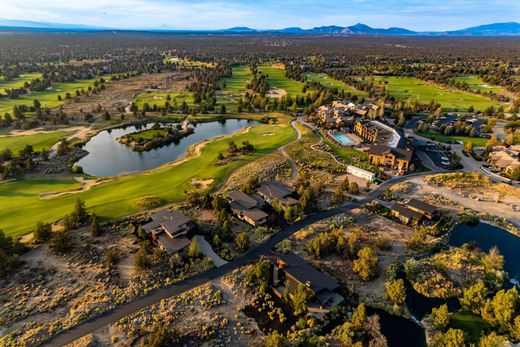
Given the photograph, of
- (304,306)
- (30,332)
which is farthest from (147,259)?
(304,306)

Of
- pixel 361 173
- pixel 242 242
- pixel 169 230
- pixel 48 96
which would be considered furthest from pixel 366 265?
pixel 48 96

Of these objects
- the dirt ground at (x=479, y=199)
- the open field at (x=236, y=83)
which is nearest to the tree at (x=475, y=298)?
the dirt ground at (x=479, y=199)

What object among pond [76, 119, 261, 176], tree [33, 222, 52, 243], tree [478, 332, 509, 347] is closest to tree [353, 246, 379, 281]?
tree [478, 332, 509, 347]

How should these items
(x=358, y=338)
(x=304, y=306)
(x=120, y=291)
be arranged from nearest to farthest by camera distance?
(x=358, y=338), (x=304, y=306), (x=120, y=291)

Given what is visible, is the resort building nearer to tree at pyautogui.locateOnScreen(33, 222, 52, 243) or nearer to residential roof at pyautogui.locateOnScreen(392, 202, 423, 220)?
residential roof at pyautogui.locateOnScreen(392, 202, 423, 220)

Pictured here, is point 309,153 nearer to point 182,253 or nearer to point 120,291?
point 182,253

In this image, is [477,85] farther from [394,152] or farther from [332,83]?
[394,152]
